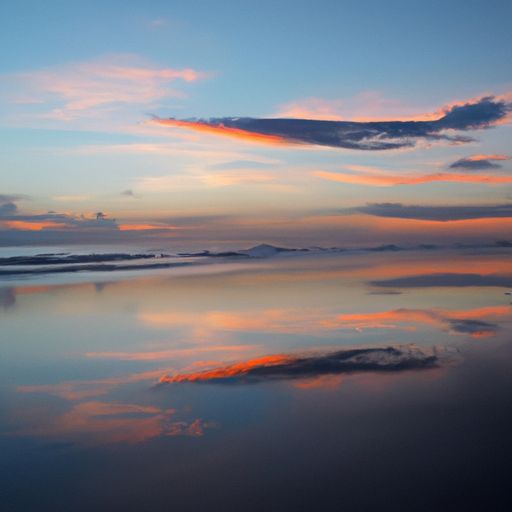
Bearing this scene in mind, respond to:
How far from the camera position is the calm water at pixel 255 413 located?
167 inches

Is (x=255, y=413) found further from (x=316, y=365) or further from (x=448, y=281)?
(x=448, y=281)

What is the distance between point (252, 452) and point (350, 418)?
1245 millimetres

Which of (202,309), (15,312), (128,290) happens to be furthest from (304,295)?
(15,312)

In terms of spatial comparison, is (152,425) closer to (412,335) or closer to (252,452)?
(252,452)

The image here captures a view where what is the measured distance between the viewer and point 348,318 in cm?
1140

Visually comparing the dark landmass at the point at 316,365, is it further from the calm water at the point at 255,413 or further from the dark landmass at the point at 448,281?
the dark landmass at the point at 448,281

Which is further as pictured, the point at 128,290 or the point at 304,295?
the point at 128,290

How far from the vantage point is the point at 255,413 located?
5820 mm

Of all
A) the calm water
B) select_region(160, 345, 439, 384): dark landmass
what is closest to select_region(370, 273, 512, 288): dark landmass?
the calm water

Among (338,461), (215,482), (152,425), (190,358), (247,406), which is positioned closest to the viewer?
(215,482)

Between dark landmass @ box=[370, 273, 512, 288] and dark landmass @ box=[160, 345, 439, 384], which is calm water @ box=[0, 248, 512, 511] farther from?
dark landmass @ box=[370, 273, 512, 288]

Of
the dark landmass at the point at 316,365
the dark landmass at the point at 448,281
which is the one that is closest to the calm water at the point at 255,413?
the dark landmass at the point at 316,365

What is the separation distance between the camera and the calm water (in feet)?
14.0

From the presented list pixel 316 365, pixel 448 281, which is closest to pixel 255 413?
pixel 316 365
